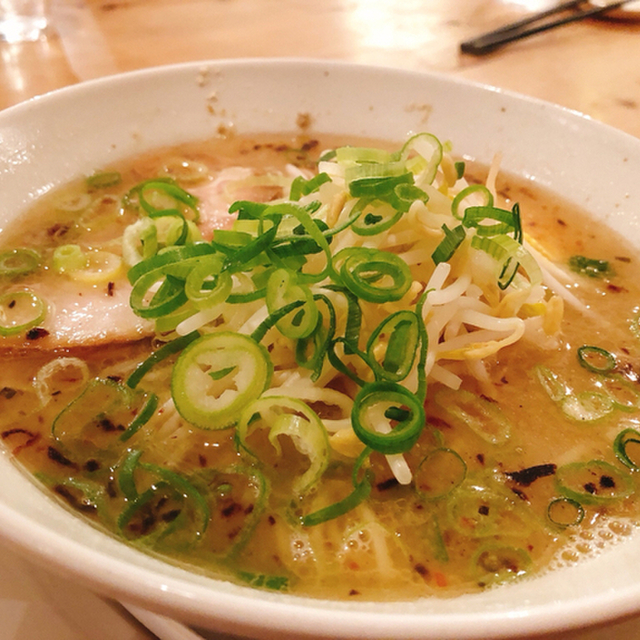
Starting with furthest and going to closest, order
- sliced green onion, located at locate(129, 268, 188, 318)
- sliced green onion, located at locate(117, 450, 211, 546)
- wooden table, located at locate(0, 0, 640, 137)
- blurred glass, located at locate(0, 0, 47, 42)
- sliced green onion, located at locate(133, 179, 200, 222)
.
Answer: blurred glass, located at locate(0, 0, 47, 42) < wooden table, located at locate(0, 0, 640, 137) < sliced green onion, located at locate(133, 179, 200, 222) < sliced green onion, located at locate(129, 268, 188, 318) < sliced green onion, located at locate(117, 450, 211, 546)

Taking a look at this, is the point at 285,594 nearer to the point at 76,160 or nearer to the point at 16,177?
the point at 16,177

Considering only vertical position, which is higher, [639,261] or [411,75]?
[411,75]

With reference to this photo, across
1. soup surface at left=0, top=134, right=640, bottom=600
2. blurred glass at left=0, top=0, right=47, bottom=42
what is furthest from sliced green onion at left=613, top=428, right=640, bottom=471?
blurred glass at left=0, top=0, right=47, bottom=42

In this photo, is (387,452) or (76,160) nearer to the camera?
(387,452)

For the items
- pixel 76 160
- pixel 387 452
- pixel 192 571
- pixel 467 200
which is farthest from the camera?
pixel 76 160

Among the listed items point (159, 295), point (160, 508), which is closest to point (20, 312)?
point (159, 295)

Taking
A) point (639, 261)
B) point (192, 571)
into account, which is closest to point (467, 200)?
point (639, 261)

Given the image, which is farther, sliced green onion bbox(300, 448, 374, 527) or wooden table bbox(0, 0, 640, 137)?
wooden table bbox(0, 0, 640, 137)

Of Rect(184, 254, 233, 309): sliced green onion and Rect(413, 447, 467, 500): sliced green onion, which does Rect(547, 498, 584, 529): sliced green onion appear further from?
Rect(184, 254, 233, 309): sliced green onion
